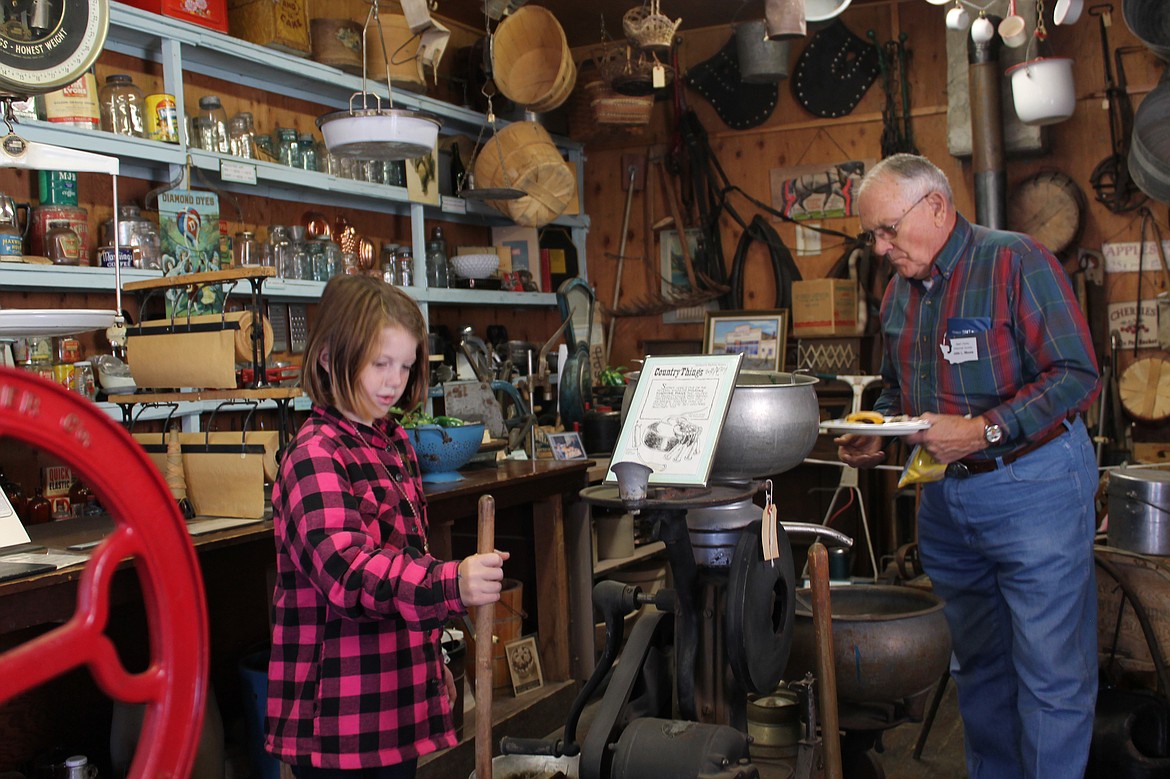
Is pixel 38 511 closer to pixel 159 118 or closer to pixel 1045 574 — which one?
pixel 159 118

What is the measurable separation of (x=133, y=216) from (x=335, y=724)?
7.00 ft

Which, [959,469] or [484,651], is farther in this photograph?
[959,469]

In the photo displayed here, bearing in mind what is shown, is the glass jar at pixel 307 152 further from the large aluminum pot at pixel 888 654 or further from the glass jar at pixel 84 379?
the large aluminum pot at pixel 888 654

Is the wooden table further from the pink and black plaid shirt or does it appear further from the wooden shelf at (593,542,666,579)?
the pink and black plaid shirt

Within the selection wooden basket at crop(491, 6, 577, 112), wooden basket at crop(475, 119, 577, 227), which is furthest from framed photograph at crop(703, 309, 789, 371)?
wooden basket at crop(491, 6, 577, 112)

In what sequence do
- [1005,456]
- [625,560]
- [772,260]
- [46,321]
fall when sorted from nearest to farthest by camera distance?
[46,321] < [1005,456] < [625,560] < [772,260]

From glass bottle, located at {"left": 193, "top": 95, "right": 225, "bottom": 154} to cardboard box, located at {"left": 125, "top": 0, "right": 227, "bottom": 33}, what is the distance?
0.24m

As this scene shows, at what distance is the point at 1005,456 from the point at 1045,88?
253 cm

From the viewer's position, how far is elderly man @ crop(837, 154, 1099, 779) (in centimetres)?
233

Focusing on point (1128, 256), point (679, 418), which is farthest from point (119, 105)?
point (1128, 256)

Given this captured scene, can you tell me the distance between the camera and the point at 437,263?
453 cm

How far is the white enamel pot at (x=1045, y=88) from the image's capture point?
14.1ft

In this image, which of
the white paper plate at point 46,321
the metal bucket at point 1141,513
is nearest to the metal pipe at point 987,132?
the metal bucket at point 1141,513

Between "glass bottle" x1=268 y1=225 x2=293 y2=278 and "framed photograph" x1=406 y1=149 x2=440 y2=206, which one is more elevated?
"framed photograph" x1=406 y1=149 x2=440 y2=206
